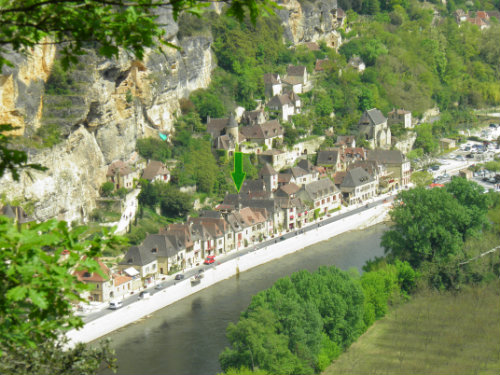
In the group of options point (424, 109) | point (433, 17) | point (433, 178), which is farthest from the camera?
point (433, 17)

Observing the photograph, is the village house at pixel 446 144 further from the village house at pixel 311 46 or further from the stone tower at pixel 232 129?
the stone tower at pixel 232 129

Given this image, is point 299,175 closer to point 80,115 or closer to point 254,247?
point 254,247

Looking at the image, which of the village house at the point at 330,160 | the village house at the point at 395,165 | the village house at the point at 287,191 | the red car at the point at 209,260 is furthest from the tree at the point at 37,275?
the village house at the point at 395,165

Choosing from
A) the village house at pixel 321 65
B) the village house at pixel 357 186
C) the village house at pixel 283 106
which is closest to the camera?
the village house at pixel 357 186

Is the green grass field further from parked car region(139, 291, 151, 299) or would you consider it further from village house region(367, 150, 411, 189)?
village house region(367, 150, 411, 189)

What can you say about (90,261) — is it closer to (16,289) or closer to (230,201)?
(16,289)

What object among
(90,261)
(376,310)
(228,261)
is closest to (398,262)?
(376,310)

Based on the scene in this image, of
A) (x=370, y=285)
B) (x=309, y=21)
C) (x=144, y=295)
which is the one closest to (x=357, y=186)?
(x=370, y=285)
